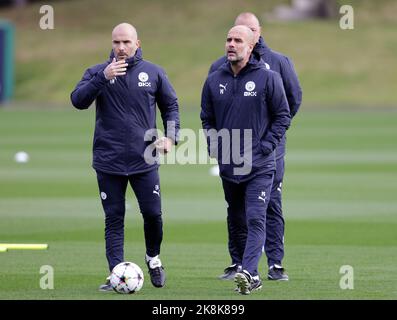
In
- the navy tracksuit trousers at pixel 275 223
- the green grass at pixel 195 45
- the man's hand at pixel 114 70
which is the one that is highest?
the green grass at pixel 195 45

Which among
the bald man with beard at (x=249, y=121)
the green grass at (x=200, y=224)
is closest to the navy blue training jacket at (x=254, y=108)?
the bald man with beard at (x=249, y=121)

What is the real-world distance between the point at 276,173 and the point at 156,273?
1.71 m

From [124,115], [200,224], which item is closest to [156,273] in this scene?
[124,115]

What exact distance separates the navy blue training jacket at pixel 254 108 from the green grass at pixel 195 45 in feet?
130

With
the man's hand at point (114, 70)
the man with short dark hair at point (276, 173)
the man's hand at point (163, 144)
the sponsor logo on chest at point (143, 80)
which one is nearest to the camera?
the man's hand at point (114, 70)

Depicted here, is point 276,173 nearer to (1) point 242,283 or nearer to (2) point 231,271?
(2) point 231,271

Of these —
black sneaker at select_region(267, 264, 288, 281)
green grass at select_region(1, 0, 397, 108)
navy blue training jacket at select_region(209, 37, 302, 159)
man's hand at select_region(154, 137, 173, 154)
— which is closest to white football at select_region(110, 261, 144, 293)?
man's hand at select_region(154, 137, 173, 154)

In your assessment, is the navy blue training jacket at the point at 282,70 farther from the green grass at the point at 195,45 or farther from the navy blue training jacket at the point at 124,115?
the green grass at the point at 195,45

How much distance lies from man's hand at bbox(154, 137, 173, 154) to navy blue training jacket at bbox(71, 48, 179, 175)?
153 mm

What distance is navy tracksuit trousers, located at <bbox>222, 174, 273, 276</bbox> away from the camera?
1090 centimetres

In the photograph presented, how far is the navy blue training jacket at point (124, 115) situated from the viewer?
36.3 feet

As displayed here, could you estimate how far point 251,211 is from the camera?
11055 mm
